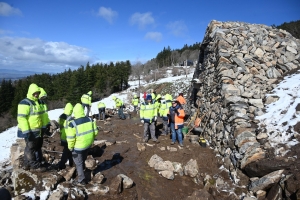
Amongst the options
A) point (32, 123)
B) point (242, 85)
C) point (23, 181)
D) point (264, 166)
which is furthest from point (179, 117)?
point (23, 181)

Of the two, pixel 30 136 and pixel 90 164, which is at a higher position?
pixel 30 136

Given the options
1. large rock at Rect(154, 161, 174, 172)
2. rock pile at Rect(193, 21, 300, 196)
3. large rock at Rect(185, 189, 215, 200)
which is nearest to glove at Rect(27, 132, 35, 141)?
large rock at Rect(154, 161, 174, 172)

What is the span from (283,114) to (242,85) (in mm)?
2508

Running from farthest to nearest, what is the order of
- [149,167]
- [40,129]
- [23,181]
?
[149,167], [40,129], [23,181]

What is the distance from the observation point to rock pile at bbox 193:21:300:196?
6.81 m

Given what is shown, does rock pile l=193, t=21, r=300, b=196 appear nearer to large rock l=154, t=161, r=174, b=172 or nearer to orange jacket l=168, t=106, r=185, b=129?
orange jacket l=168, t=106, r=185, b=129

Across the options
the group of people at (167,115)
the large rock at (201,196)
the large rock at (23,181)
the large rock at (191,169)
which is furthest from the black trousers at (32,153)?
the group of people at (167,115)

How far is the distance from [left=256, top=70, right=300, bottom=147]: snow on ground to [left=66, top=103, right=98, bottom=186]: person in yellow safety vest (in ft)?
19.2

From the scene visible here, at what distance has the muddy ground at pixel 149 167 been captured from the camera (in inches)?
234

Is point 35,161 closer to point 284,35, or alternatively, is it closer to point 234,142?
point 234,142

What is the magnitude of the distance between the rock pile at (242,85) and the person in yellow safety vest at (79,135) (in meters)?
4.83

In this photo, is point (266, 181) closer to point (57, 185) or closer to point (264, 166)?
point (264, 166)

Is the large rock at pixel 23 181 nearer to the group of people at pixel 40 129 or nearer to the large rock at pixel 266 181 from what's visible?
the group of people at pixel 40 129

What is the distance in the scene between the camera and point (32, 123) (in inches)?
217
